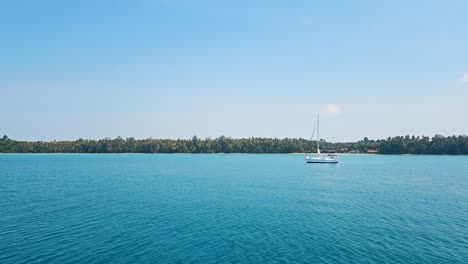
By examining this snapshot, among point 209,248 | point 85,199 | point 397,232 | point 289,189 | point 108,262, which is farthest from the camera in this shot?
point 289,189

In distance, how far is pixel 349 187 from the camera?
98438mm

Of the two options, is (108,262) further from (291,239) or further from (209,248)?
(291,239)

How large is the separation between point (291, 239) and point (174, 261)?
56.5 feet

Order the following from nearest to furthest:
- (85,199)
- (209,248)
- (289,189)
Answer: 1. (209,248)
2. (85,199)
3. (289,189)

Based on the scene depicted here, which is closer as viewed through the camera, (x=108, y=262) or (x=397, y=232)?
(x=108, y=262)

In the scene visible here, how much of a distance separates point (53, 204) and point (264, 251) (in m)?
52.3

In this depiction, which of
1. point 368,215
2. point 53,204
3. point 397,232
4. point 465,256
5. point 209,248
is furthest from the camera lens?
point 53,204

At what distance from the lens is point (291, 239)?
4397 cm

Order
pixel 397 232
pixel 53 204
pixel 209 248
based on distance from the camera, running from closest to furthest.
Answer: pixel 209 248 < pixel 397 232 < pixel 53 204

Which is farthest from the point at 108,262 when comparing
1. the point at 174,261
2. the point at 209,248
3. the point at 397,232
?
the point at 397,232

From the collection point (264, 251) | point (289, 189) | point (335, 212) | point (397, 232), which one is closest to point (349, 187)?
point (289, 189)

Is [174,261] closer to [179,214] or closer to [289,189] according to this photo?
[179,214]

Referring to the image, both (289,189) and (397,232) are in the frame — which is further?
(289,189)

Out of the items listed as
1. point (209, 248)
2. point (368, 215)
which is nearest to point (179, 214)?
point (209, 248)
